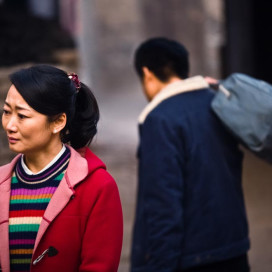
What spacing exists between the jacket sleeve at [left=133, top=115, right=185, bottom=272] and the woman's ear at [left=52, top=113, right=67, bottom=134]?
45.3 inches

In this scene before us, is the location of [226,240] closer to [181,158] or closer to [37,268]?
[181,158]

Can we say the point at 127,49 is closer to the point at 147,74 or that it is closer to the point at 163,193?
the point at 147,74

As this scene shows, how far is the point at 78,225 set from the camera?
2.33m

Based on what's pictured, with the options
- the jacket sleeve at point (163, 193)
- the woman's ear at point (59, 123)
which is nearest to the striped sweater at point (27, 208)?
the woman's ear at point (59, 123)

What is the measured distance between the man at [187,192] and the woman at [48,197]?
1131mm

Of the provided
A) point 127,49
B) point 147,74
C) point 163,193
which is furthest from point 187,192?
point 127,49

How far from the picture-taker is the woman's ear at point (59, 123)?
2418mm

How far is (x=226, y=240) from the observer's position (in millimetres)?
3586

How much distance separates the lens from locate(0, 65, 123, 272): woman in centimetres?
230

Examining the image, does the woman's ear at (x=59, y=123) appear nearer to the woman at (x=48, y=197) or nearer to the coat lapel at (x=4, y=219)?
the woman at (x=48, y=197)

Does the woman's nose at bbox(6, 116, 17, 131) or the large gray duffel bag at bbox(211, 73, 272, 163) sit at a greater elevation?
the woman's nose at bbox(6, 116, 17, 131)

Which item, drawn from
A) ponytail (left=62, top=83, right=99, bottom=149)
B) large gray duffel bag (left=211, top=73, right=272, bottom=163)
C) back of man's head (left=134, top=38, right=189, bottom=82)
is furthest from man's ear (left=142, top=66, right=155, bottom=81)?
ponytail (left=62, top=83, right=99, bottom=149)

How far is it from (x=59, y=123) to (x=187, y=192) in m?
1.29

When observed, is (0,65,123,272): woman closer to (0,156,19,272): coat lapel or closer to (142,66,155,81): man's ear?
(0,156,19,272): coat lapel
